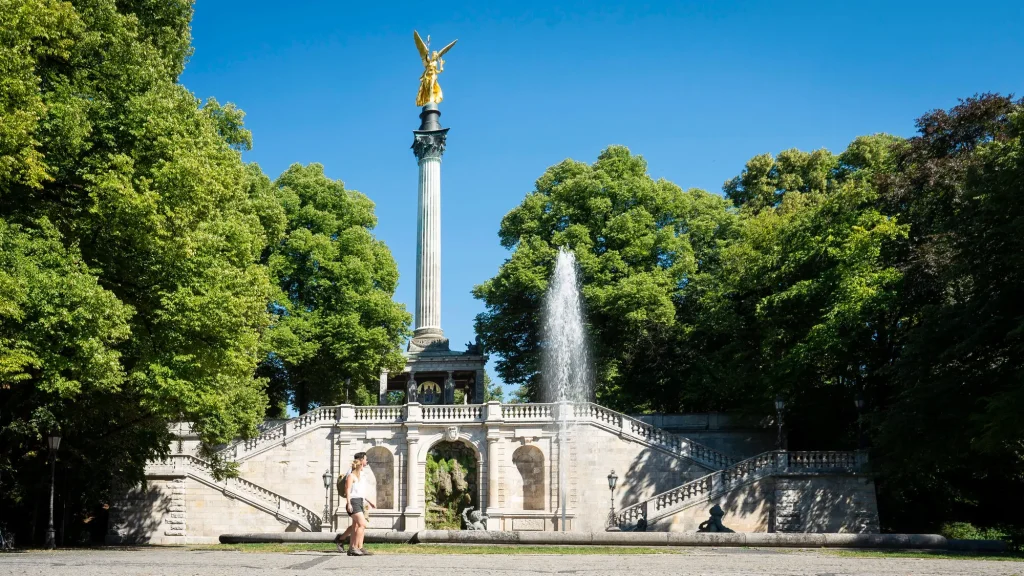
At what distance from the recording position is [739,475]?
32.0m

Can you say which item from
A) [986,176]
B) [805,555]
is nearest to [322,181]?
[986,176]

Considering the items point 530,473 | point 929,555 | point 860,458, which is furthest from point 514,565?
point 530,473

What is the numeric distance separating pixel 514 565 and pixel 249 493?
23142 mm

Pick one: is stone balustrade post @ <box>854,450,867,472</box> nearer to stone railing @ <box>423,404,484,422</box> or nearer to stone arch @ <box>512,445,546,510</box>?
stone arch @ <box>512,445,546,510</box>

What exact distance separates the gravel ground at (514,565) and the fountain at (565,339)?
77.4 feet

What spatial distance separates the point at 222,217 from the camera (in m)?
23.6

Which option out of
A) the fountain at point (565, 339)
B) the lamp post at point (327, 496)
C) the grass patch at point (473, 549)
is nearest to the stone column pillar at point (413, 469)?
the lamp post at point (327, 496)

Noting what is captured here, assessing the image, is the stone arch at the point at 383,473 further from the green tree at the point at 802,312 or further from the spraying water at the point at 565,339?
the green tree at the point at 802,312

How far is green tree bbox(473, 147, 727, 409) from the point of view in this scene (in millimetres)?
39406

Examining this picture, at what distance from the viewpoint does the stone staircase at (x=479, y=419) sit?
34.8 metres

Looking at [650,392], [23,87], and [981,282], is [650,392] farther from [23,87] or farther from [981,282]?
[23,87]

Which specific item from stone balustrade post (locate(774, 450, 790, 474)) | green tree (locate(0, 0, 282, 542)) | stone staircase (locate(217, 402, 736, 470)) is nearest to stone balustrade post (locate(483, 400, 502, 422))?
stone staircase (locate(217, 402, 736, 470))

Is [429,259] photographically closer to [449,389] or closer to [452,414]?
[449,389]

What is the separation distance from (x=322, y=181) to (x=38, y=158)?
2356 cm
